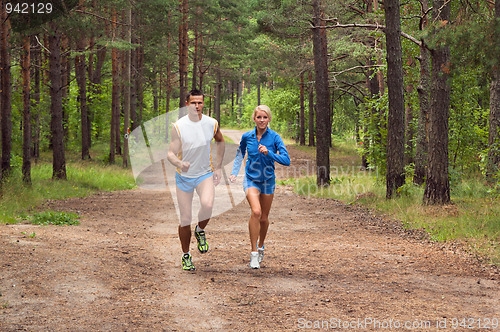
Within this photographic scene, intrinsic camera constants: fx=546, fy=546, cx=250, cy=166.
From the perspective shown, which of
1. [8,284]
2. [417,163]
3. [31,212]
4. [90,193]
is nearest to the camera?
[8,284]

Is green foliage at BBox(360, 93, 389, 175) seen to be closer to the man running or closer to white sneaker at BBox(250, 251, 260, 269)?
white sneaker at BBox(250, 251, 260, 269)

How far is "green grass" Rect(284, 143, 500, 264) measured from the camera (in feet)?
31.0

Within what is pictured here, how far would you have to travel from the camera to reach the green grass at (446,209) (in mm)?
9451

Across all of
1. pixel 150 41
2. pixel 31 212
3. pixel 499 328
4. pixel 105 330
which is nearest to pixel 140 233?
pixel 31 212

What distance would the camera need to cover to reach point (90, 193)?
18.0 meters

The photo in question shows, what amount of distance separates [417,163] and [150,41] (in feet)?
82.8

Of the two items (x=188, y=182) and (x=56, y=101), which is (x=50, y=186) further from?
(x=188, y=182)

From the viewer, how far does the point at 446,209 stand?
39.4 feet

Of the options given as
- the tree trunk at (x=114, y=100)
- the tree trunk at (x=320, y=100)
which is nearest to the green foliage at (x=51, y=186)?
the tree trunk at (x=114, y=100)

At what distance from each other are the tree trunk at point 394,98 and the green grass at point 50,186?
919 centimetres

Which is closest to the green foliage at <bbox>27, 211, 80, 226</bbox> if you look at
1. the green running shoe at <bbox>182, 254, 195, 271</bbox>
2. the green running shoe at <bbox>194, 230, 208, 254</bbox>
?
the green running shoe at <bbox>182, 254, 195, 271</bbox>

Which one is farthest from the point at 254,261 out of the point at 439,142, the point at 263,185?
the point at 439,142

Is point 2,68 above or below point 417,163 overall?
above

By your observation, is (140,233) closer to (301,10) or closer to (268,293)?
(268,293)
